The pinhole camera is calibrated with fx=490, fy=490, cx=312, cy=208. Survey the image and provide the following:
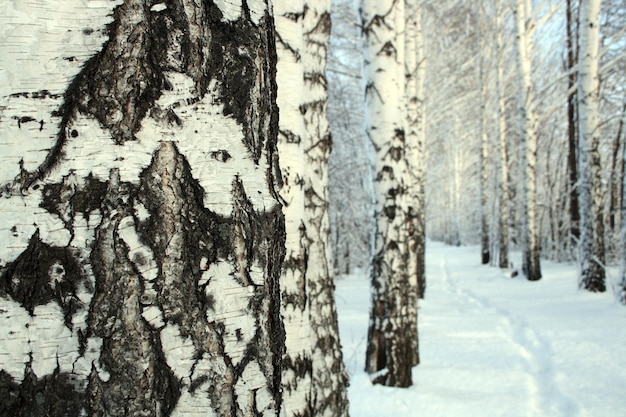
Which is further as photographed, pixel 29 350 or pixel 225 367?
pixel 225 367

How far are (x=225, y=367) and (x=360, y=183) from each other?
14.4 metres

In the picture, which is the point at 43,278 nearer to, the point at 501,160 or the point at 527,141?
the point at 527,141

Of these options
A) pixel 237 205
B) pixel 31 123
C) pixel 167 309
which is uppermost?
pixel 31 123

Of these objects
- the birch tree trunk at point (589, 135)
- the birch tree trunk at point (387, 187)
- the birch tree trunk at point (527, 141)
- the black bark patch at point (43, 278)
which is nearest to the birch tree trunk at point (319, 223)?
the birch tree trunk at point (387, 187)

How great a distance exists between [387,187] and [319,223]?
1839 mm

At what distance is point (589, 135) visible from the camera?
8.38 meters

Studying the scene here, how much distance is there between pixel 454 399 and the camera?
3.60 metres

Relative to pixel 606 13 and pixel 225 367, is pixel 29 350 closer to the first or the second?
pixel 225 367

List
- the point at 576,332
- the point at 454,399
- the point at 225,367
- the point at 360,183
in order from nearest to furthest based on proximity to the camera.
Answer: the point at 225,367 < the point at 454,399 < the point at 576,332 < the point at 360,183

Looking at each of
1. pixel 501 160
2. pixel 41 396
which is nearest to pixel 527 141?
pixel 501 160

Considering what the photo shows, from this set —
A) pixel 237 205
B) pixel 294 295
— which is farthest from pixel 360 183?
pixel 237 205

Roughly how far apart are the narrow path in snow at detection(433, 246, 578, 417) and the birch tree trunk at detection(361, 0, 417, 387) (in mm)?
1008

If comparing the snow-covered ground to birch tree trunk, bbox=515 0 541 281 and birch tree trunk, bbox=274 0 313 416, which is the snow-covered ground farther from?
birch tree trunk, bbox=515 0 541 281

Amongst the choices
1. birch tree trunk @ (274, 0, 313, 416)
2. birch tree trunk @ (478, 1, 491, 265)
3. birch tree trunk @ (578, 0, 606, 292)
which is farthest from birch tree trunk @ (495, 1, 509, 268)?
birch tree trunk @ (274, 0, 313, 416)
